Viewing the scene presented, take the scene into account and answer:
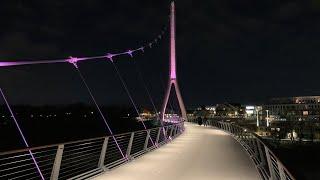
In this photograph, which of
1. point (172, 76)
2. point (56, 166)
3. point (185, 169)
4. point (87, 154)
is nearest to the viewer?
point (56, 166)

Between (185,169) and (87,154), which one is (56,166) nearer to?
(185,169)

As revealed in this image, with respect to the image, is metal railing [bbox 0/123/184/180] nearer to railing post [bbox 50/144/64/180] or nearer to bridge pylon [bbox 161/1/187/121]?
railing post [bbox 50/144/64/180]

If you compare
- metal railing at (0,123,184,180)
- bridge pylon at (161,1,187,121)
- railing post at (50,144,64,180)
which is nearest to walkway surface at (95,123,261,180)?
metal railing at (0,123,184,180)

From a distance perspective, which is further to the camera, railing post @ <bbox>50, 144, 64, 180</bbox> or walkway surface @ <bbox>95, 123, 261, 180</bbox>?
walkway surface @ <bbox>95, 123, 261, 180</bbox>

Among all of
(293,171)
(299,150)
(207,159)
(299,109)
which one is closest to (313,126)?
(299,150)

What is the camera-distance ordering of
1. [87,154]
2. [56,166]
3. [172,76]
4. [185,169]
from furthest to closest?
[172,76] < [87,154] < [185,169] < [56,166]

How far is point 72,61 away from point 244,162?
4536mm

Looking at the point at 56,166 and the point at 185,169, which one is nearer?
the point at 56,166

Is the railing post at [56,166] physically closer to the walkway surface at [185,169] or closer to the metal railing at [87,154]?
the metal railing at [87,154]

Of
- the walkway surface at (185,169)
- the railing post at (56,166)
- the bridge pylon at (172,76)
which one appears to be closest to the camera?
the railing post at (56,166)

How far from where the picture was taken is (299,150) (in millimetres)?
74250

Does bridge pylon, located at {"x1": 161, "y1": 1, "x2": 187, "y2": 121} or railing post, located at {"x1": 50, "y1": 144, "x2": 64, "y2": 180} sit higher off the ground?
bridge pylon, located at {"x1": 161, "y1": 1, "x2": 187, "y2": 121}

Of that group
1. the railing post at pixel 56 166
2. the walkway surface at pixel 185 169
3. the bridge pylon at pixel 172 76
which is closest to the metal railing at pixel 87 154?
the railing post at pixel 56 166

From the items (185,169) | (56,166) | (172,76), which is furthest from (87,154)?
(172,76)
